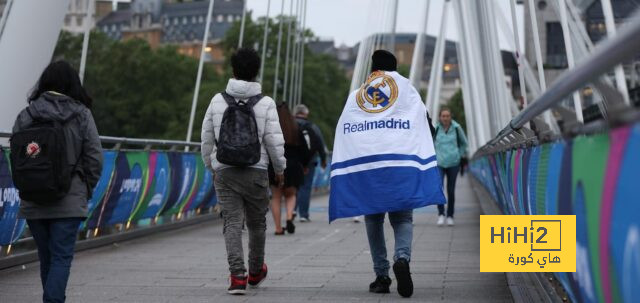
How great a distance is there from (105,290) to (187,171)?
787cm

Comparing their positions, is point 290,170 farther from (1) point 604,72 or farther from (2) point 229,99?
(1) point 604,72

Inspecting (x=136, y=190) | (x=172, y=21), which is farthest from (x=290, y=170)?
(x=172, y=21)

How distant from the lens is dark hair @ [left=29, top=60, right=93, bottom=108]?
6352mm

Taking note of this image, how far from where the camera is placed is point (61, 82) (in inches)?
250

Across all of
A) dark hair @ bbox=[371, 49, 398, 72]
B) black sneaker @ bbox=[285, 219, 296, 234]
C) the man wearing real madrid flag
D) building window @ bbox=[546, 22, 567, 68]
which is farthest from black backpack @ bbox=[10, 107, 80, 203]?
building window @ bbox=[546, 22, 567, 68]

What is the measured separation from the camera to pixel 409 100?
305 inches

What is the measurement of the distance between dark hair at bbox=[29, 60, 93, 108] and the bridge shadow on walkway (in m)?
1.57

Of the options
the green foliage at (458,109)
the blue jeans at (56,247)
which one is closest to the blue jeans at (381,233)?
the blue jeans at (56,247)

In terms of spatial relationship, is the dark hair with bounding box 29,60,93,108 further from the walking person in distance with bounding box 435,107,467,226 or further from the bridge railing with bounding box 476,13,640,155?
the walking person in distance with bounding box 435,107,467,226

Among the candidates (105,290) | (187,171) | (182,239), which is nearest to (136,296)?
(105,290)

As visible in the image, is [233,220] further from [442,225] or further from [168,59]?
[168,59]

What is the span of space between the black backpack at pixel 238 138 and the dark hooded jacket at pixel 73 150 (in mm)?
1561

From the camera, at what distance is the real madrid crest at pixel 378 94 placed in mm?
7746

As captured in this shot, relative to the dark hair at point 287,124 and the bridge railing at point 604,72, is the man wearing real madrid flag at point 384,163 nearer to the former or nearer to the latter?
the bridge railing at point 604,72
